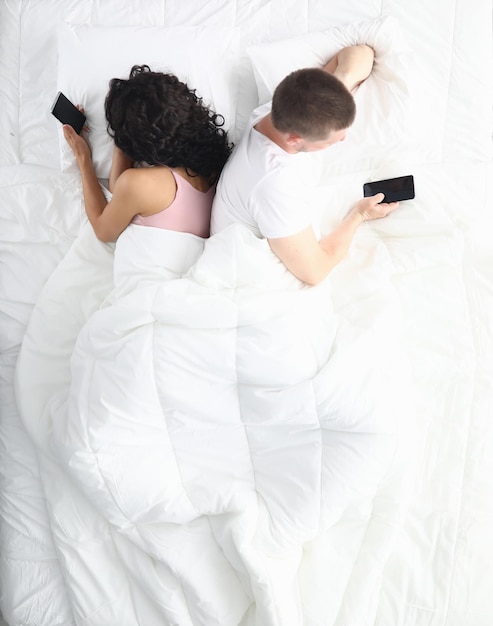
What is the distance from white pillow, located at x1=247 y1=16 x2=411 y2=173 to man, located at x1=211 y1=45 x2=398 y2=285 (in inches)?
4.4

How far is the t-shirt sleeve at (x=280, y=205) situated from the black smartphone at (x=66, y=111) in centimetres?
58

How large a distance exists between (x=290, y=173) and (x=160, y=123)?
1.06 feet

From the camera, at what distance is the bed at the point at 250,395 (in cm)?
135

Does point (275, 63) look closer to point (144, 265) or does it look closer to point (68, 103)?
point (68, 103)

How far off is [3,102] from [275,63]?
78cm

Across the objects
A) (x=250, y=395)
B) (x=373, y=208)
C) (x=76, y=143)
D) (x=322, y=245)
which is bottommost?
(x=250, y=395)

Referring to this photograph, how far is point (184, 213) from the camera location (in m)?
1.50

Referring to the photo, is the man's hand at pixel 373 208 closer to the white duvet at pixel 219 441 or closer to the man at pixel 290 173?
the man at pixel 290 173

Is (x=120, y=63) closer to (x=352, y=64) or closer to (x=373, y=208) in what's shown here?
(x=352, y=64)

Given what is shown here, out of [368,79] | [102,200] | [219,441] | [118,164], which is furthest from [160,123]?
[219,441]

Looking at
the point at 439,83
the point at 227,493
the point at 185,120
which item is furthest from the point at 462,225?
the point at 227,493

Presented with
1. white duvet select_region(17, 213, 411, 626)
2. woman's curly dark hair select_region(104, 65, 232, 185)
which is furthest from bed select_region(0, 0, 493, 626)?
woman's curly dark hair select_region(104, 65, 232, 185)

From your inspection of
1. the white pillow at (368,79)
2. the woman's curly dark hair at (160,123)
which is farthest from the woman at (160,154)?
the white pillow at (368,79)

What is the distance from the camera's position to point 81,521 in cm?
142
